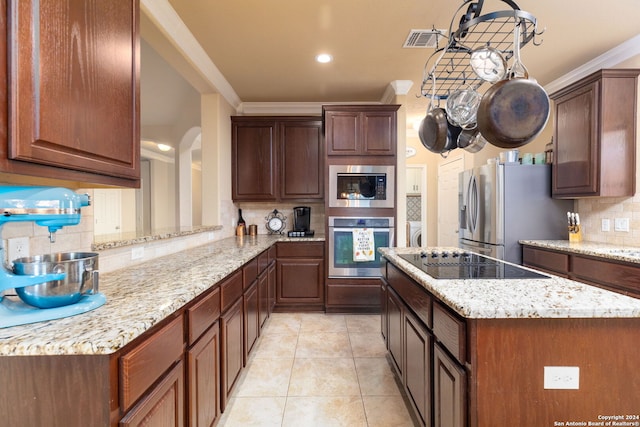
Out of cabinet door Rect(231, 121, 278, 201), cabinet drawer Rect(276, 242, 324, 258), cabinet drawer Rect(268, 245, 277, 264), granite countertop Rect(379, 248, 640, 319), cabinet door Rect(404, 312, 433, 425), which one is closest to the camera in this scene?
granite countertop Rect(379, 248, 640, 319)

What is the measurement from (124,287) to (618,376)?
1.88 m

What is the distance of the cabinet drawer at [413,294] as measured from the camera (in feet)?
4.63

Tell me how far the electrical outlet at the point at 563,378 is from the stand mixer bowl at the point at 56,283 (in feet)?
5.12

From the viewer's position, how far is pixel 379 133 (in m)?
3.43

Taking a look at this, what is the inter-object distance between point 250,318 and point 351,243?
1.50 meters

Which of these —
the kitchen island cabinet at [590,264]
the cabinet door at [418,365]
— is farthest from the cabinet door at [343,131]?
the cabinet door at [418,365]

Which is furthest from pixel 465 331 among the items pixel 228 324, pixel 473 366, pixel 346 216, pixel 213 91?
pixel 213 91

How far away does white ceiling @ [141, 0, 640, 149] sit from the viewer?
211 cm

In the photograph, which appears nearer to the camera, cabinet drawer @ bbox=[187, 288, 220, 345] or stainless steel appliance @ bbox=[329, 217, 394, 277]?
cabinet drawer @ bbox=[187, 288, 220, 345]

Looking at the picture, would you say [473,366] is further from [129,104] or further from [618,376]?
[129,104]

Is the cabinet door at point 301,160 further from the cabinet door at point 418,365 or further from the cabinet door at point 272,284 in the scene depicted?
the cabinet door at point 418,365

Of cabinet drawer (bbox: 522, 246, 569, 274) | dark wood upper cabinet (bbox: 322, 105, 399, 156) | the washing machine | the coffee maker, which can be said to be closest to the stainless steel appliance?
the coffee maker

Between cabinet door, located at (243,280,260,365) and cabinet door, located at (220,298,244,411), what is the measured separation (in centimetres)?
9

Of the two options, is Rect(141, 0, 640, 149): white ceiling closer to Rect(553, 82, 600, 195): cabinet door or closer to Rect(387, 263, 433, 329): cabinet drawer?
Rect(553, 82, 600, 195): cabinet door
